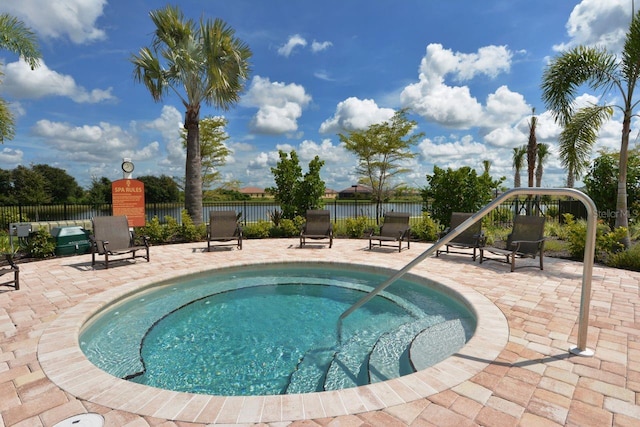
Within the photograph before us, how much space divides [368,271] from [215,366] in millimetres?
4166

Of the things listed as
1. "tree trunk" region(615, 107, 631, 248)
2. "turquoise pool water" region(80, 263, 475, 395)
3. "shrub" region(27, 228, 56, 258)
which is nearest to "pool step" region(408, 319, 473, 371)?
"turquoise pool water" region(80, 263, 475, 395)

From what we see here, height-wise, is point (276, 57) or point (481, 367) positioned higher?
point (276, 57)

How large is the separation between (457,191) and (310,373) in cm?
871

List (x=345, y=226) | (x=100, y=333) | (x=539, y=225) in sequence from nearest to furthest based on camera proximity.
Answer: (x=100, y=333), (x=539, y=225), (x=345, y=226)

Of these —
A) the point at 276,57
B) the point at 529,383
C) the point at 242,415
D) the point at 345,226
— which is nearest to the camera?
the point at 242,415

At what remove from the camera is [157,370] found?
333cm

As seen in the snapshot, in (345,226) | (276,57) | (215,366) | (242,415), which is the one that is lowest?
(215,366)

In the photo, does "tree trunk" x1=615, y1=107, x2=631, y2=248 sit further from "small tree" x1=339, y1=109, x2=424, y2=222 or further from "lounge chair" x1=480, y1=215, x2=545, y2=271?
"small tree" x1=339, y1=109, x2=424, y2=222

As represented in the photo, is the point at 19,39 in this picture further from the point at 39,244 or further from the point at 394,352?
the point at 394,352

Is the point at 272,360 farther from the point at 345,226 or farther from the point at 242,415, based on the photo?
the point at 345,226

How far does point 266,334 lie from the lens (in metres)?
4.25

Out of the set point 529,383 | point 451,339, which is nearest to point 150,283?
point 451,339

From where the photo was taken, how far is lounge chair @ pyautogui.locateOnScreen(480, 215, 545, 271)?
6480mm

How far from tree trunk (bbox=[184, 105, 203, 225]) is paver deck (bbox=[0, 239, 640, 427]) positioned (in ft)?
21.5
